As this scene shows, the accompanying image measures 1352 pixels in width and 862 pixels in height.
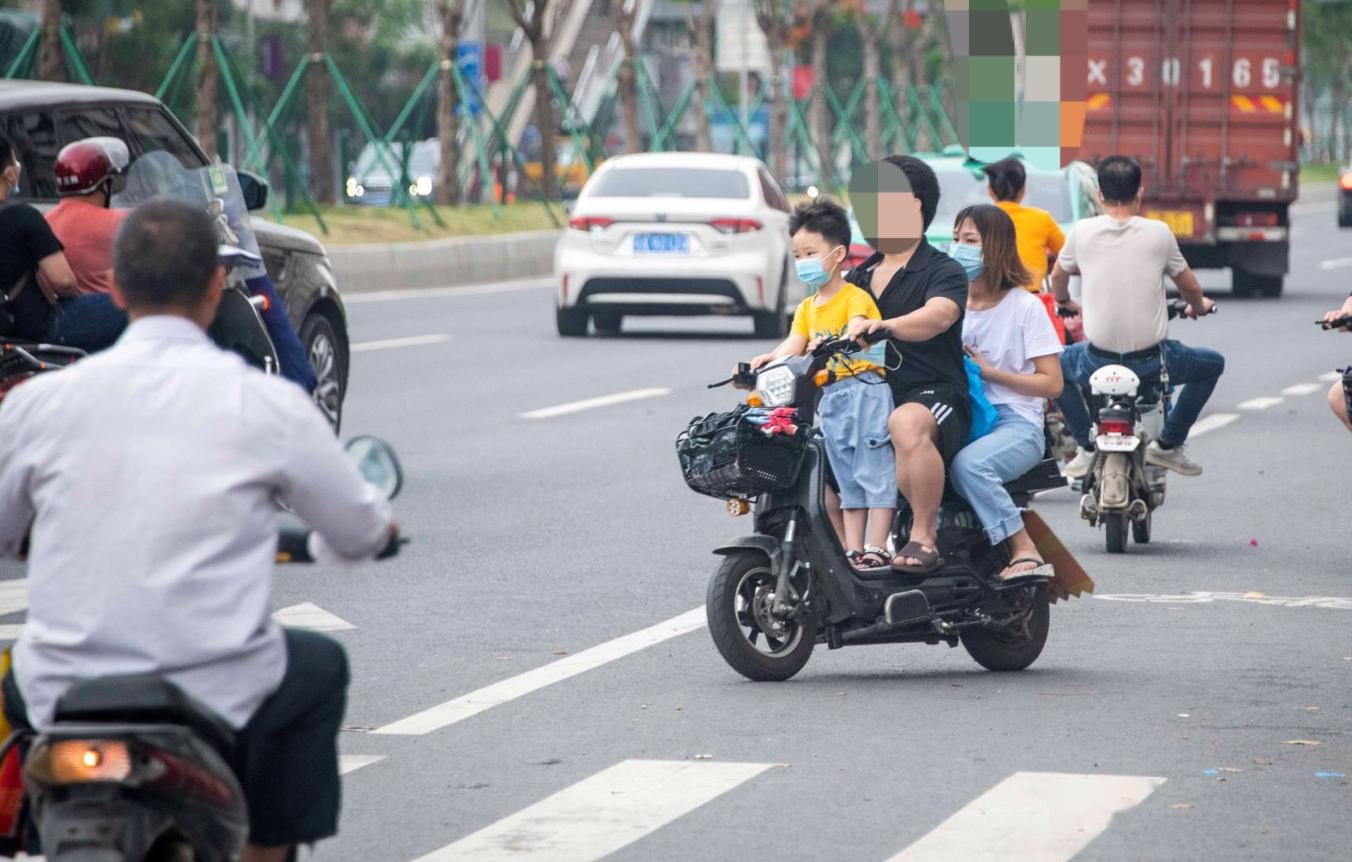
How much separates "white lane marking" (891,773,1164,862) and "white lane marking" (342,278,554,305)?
1973cm

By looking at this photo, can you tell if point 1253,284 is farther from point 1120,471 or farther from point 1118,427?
point 1120,471

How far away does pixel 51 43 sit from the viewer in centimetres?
2733

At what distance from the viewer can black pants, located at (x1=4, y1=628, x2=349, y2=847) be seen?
4.21 m

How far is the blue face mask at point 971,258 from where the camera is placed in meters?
8.82

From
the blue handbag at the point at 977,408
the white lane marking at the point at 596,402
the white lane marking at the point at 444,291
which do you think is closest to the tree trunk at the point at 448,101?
the white lane marking at the point at 444,291

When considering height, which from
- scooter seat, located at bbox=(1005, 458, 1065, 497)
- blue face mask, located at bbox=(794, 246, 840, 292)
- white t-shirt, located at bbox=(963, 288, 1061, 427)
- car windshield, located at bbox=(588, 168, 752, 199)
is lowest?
car windshield, located at bbox=(588, 168, 752, 199)

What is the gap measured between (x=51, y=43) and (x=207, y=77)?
2639 mm

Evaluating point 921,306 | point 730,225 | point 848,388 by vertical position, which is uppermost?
point 921,306

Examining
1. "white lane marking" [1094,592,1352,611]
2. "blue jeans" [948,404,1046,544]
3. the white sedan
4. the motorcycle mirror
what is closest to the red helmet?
"blue jeans" [948,404,1046,544]

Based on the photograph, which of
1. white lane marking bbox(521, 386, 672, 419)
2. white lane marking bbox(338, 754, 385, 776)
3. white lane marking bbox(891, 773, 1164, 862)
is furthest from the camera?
white lane marking bbox(521, 386, 672, 419)

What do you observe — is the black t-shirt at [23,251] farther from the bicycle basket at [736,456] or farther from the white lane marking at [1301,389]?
the white lane marking at [1301,389]

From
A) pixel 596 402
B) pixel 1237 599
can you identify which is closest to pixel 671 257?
pixel 596 402

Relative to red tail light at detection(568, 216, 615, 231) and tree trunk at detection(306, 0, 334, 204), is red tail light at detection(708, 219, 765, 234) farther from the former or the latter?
tree trunk at detection(306, 0, 334, 204)

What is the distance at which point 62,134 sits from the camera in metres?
11.7
